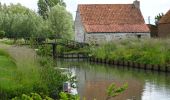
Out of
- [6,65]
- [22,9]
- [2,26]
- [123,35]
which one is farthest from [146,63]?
[22,9]

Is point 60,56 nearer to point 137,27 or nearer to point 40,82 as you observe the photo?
point 137,27

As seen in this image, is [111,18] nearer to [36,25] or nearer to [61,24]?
[36,25]

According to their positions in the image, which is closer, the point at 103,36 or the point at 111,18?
the point at 103,36

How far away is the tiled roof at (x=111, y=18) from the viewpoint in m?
66.4

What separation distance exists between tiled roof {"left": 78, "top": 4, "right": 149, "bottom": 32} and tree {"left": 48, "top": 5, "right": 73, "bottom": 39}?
15.6m

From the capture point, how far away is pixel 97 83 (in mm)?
30016

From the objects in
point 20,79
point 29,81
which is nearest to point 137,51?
point 20,79

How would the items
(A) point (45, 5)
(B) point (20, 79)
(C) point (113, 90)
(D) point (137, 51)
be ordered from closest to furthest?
(C) point (113, 90)
(B) point (20, 79)
(D) point (137, 51)
(A) point (45, 5)

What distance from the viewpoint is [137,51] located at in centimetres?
4678

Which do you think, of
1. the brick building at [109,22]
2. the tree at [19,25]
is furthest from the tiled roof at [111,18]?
the tree at [19,25]

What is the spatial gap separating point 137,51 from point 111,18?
2148 centimetres

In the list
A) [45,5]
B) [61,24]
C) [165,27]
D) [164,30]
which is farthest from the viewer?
[45,5]

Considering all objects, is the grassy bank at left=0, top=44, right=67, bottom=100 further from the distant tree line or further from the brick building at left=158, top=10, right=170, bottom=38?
the distant tree line

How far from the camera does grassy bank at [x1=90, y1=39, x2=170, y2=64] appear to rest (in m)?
41.9
